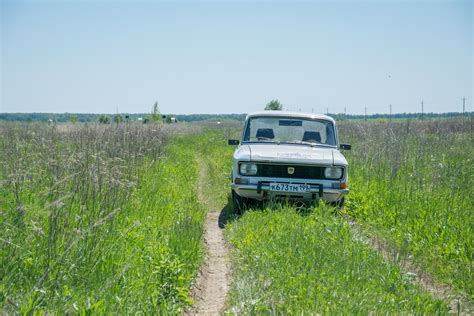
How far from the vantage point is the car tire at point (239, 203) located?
815 cm

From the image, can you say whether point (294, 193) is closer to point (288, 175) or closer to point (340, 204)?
point (288, 175)

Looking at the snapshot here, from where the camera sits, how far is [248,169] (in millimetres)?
7820

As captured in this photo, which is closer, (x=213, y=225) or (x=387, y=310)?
(x=387, y=310)

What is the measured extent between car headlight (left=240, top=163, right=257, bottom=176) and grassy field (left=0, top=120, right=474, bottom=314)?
644mm

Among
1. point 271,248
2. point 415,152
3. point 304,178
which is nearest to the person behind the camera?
point 271,248

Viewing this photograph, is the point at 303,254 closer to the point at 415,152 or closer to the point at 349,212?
the point at 349,212

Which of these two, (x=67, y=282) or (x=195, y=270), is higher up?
(x=67, y=282)

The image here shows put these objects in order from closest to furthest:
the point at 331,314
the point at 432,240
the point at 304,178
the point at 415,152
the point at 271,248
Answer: the point at 331,314 → the point at 271,248 → the point at 432,240 → the point at 304,178 → the point at 415,152

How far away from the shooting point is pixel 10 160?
7219 millimetres

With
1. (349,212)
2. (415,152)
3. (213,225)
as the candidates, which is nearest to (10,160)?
(213,225)

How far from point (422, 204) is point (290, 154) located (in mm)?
2247

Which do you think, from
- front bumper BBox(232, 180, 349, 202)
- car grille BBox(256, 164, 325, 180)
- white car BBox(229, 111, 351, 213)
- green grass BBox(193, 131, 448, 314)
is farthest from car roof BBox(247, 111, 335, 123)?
green grass BBox(193, 131, 448, 314)

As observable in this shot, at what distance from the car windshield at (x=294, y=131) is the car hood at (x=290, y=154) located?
417 mm

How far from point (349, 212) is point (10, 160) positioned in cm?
556
